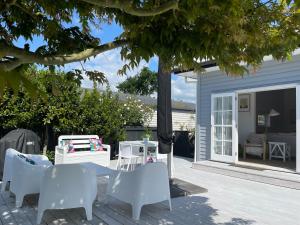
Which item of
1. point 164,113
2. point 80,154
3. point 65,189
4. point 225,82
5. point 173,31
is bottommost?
point 65,189

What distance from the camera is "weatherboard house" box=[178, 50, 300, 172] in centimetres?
741

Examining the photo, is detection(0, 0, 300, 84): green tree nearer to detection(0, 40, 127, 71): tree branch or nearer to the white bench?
detection(0, 40, 127, 71): tree branch

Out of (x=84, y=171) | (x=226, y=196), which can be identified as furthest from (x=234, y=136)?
(x=84, y=171)

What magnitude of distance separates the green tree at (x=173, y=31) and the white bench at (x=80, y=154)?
512cm

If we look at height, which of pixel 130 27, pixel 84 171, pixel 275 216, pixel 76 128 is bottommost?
pixel 275 216

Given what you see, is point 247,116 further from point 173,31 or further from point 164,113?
point 173,31

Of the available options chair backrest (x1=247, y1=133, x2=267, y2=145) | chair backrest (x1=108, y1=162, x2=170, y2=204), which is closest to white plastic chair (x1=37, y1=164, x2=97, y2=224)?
chair backrest (x1=108, y1=162, x2=170, y2=204)

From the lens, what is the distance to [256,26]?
259 cm

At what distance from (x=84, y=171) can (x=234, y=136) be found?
532 cm

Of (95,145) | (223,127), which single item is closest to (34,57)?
(95,145)

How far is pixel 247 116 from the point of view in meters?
11.2

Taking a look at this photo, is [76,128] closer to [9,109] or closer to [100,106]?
[100,106]

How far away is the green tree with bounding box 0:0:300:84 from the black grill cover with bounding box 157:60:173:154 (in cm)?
275

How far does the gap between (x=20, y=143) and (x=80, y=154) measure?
1.55m
